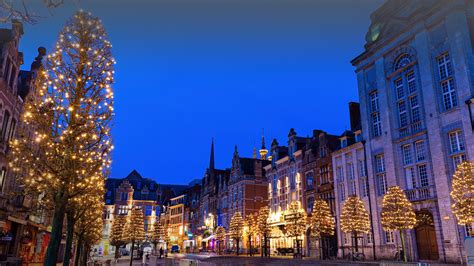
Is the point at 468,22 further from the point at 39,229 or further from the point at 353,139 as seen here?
the point at 39,229

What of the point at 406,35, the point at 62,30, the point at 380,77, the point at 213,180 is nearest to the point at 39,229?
the point at 62,30

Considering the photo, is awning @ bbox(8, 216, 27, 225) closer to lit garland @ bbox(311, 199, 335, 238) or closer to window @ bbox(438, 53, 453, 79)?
lit garland @ bbox(311, 199, 335, 238)

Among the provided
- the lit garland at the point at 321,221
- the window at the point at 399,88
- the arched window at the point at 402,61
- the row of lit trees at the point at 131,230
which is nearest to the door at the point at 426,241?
the lit garland at the point at 321,221

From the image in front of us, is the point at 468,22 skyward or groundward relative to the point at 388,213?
skyward

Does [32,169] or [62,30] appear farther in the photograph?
[62,30]

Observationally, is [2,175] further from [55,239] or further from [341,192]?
[341,192]

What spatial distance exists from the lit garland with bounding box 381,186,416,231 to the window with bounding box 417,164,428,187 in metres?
4.39

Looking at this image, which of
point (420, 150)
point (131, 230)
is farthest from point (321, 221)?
point (131, 230)

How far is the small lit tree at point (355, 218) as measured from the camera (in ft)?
101

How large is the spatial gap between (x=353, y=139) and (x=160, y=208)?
75244 millimetres

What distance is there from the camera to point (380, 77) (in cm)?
3597

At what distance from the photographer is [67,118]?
16812 millimetres

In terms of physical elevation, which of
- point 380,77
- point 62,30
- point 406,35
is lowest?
point 62,30

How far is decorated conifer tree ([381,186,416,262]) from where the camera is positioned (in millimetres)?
26344
